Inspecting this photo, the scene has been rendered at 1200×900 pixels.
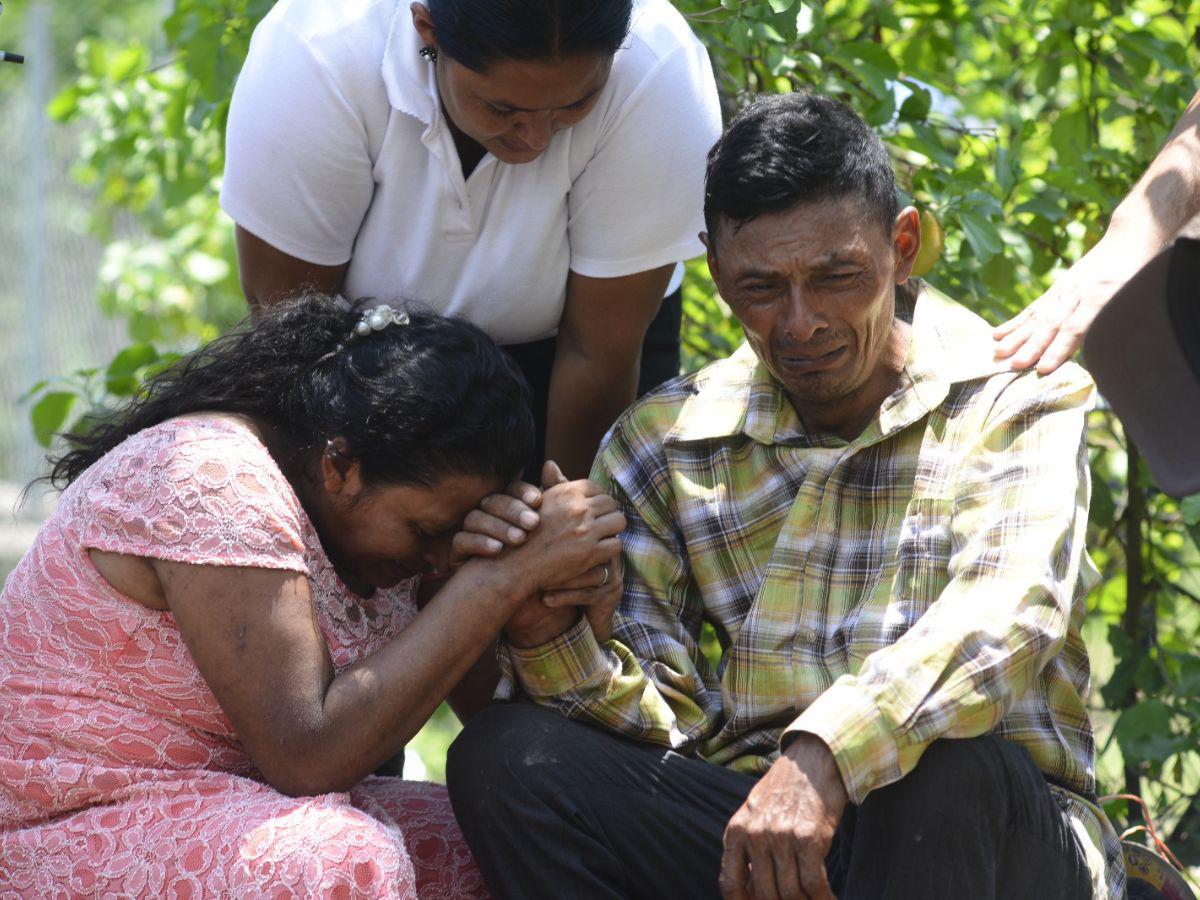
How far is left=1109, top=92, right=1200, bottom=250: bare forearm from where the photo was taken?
9.52 ft

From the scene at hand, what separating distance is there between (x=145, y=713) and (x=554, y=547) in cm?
74

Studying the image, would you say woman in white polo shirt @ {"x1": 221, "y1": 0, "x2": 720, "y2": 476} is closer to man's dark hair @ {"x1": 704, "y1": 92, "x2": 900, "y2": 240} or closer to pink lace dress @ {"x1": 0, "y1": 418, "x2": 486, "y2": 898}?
man's dark hair @ {"x1": 704, "y1": 92, "x2": 900, "y2": 240}

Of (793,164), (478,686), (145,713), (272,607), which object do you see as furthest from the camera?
(478,686)

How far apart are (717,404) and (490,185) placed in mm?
611

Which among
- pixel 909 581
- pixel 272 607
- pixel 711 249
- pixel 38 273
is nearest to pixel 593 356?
pixel 711 249

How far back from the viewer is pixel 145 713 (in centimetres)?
266

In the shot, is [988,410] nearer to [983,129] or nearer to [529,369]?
[529,369]

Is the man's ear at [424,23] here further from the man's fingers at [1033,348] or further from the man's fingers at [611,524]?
the man's fingers at [1033,348]

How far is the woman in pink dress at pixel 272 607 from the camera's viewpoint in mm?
2523

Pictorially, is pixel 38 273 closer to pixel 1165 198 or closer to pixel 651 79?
pixel 651 79

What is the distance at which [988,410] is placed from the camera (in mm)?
2725

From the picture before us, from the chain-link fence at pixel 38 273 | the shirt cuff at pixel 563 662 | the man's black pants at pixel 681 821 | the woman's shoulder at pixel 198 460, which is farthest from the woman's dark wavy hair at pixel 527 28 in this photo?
the chain-link fence at pixel 38 273

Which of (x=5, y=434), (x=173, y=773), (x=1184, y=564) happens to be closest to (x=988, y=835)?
(x=173, y=773)

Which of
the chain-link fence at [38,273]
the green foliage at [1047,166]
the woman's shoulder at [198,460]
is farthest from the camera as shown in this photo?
the chain-link fence at [38,273]
